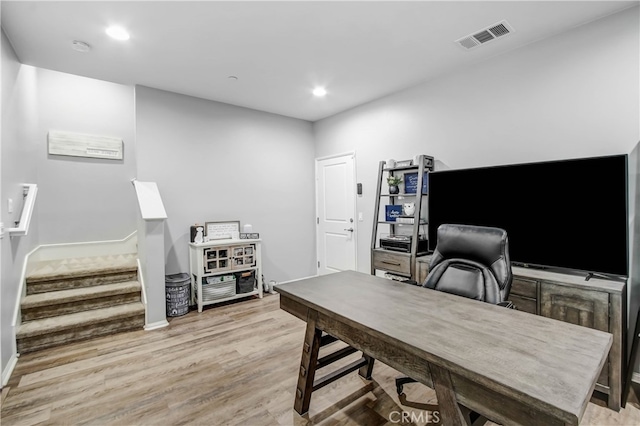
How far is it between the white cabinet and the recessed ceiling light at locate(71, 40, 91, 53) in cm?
228

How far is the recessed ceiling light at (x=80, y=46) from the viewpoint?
2740mm

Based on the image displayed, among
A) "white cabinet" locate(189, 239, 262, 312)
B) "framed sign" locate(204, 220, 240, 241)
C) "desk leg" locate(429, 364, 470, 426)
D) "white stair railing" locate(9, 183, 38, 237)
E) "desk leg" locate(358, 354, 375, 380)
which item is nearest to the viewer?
"desk leg" locate(429, 364, 470, 426)

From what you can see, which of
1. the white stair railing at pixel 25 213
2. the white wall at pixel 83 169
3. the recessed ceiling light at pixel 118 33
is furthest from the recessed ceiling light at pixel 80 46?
the white wall at pixel 83 169

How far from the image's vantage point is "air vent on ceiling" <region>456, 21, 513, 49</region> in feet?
8.46

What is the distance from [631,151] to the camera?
7.70ft

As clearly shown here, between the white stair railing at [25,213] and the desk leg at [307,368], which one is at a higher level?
the white stair railing at [25,213]

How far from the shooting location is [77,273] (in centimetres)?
347

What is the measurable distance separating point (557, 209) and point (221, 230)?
3805mm

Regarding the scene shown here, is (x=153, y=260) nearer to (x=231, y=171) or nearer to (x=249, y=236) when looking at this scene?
(x=249, y=236)

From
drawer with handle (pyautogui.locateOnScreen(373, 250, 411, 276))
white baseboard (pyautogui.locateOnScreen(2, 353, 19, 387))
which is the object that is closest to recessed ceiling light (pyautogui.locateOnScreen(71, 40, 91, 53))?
white baseboard (pyautogui.locateOnScreen(2, 353, 19, 387))

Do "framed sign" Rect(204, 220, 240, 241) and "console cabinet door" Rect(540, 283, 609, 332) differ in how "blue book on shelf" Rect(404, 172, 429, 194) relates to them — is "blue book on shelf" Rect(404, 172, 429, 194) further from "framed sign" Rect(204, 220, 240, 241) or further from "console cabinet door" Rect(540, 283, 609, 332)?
"framed sign" Rect(204, 220, 240, 241)

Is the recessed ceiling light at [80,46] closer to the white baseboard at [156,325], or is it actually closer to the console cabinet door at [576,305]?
the white baseboard at [156,325]

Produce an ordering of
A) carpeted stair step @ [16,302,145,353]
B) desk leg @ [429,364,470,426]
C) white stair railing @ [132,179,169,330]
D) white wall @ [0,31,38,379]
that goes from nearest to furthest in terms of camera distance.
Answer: desk leg @ [429,364,470,426], white wall @ [0,31,38,379], carpeted stair step @ [16,302,145,353], white stair railing @ [132,179,169,330]

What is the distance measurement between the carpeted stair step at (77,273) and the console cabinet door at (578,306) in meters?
4.25
